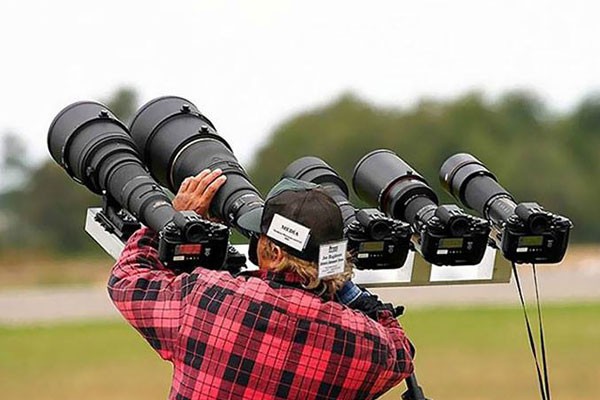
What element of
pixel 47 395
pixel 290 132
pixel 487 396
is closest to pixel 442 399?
pixel 487 396

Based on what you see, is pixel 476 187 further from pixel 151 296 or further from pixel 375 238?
pixel 151 296

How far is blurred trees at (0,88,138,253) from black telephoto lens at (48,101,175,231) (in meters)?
24.3

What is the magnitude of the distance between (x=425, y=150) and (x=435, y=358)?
8.98 meters

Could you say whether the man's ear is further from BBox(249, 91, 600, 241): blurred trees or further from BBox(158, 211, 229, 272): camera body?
BBox(249, 91, 600, 241): blurred trees

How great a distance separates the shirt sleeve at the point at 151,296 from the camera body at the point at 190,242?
0.06m

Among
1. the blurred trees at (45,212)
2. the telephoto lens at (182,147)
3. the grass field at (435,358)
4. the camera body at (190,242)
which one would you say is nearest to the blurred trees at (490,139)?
the grass field at (435,358)

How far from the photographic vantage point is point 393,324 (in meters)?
5.04

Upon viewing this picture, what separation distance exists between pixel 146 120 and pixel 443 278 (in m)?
1.27

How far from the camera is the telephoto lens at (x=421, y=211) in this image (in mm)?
5492

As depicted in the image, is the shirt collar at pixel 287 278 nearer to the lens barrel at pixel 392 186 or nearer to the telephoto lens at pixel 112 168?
the telephoto lens at pixel 112 168

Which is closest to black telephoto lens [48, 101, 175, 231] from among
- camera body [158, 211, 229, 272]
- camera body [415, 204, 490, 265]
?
camera body [158, 211, 229, 272]

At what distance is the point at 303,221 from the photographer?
473 centimetres

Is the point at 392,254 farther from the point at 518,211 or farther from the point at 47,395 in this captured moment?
the point at 47,395

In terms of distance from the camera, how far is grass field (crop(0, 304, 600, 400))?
20.2 m
